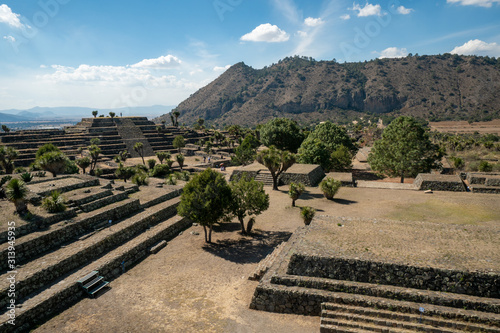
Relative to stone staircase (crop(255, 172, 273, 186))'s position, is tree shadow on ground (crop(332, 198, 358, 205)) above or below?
below

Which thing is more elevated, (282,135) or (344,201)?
(282,135)

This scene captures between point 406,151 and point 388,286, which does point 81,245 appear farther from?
point 406,151

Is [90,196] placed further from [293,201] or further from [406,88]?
[406,88]

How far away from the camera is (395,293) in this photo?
402 inches

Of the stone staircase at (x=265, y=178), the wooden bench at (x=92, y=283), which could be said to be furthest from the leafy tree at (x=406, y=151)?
the wooden bench at (x=92, y=283)

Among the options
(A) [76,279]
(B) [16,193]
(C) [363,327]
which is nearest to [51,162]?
(B) [16,193]

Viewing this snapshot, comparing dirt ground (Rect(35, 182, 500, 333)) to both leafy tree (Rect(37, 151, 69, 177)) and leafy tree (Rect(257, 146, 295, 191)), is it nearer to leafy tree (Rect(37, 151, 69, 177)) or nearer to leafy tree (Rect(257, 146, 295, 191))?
leafy tree (Rect(257, 146, 295, 191))

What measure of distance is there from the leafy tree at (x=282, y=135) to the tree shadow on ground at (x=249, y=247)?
32959mm

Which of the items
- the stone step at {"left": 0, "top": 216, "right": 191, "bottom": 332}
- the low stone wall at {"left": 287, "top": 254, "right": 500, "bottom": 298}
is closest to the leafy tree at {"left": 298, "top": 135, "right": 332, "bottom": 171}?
the stone step at {"left": 0, "top": 216, "right": 191, "bottom": 332}

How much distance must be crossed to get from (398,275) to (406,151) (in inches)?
1063

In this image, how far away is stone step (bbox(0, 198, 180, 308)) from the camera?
1242 centimetres

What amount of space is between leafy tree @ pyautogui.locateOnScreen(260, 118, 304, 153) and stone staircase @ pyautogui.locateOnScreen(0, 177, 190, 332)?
1201 inches

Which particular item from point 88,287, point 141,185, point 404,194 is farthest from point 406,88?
point 88,287

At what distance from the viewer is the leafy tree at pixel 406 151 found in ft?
107
